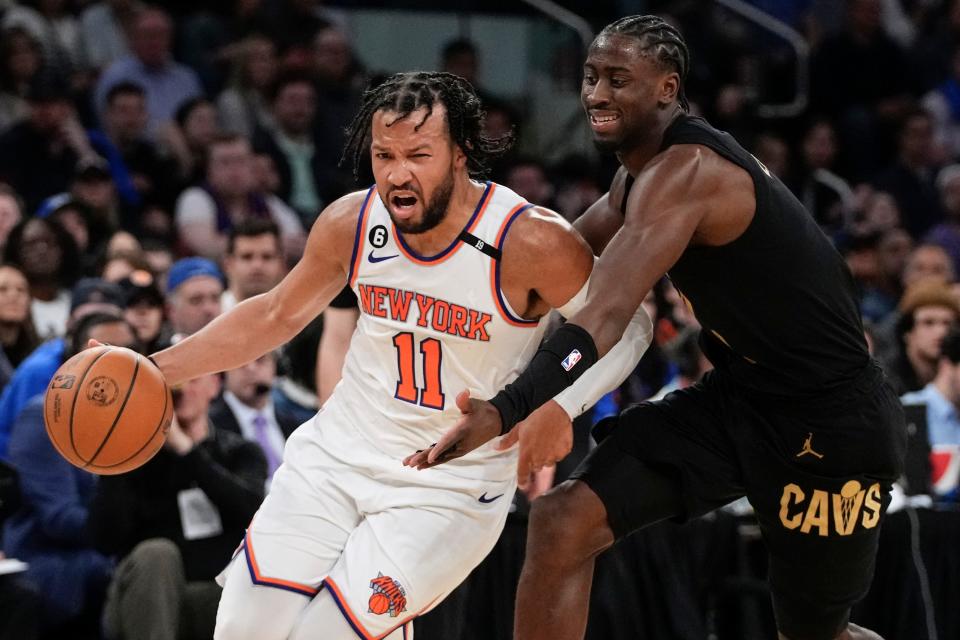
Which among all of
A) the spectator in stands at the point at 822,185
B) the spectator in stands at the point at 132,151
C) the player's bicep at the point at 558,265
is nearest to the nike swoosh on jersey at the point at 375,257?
the player's bicep at the point at 558,265

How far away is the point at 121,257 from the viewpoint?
785 centimetres

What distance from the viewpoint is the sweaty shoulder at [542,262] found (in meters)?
4.24

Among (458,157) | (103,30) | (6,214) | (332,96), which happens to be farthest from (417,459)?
(103,30)

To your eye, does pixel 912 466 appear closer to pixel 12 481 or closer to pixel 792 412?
pixel 792 412

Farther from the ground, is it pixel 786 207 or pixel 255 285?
pixel 786 207

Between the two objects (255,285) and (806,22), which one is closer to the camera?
(255,285)

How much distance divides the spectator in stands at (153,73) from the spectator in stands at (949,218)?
17.7ft

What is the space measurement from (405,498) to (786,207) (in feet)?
4.47

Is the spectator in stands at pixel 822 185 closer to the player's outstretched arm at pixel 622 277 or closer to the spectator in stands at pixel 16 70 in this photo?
the spectator in stands at pixel 16 70

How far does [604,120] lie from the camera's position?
4285 mm

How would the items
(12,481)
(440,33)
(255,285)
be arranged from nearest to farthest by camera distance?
1. (12,481)
2. (255,285)
3. (440,33)

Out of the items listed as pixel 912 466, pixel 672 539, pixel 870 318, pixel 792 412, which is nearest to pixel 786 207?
pixel 792 412

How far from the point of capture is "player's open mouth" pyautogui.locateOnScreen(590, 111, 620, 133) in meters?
4.28

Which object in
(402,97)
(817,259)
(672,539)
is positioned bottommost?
(672,539)
